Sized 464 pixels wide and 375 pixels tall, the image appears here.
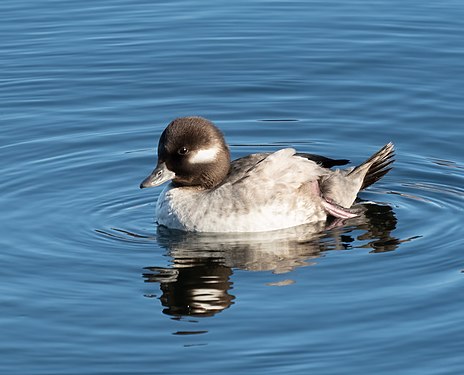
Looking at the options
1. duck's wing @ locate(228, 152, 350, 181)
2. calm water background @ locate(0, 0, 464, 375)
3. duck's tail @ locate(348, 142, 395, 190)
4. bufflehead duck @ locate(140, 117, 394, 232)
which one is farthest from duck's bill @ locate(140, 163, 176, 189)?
duck's tail @ locate(348, 142, 395, 190)

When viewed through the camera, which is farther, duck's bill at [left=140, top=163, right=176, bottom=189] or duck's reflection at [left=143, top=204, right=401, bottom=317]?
duck's bill at [left=140, top=163, right=176, bottom=189]

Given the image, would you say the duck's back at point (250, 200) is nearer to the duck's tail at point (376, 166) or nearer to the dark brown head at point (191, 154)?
the dark brown head at point (191, 154)

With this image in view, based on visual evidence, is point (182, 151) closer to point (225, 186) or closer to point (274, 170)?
point (225, 186)

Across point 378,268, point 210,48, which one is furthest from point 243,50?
point 378,268

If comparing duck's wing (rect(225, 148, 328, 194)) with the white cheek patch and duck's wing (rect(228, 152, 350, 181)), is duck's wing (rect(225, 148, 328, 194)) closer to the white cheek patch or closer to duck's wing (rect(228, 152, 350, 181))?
duck's wing (rect(228, 152, 350, 181))

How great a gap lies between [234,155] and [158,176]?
2763 millimetres

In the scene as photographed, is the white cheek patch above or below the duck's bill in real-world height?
above

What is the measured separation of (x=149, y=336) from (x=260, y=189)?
3.38 meters

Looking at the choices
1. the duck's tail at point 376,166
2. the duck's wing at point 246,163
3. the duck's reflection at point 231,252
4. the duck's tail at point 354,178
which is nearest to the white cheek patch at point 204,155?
the duck's wing at point 246,163

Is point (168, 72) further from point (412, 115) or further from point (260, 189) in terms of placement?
point (260, 189)

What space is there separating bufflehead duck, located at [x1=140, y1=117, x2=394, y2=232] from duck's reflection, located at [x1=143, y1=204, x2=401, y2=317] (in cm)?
15

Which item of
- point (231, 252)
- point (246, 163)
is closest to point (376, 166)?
point (246, 163)

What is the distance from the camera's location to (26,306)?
12.6 m

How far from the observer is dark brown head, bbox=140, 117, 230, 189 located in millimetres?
14609
